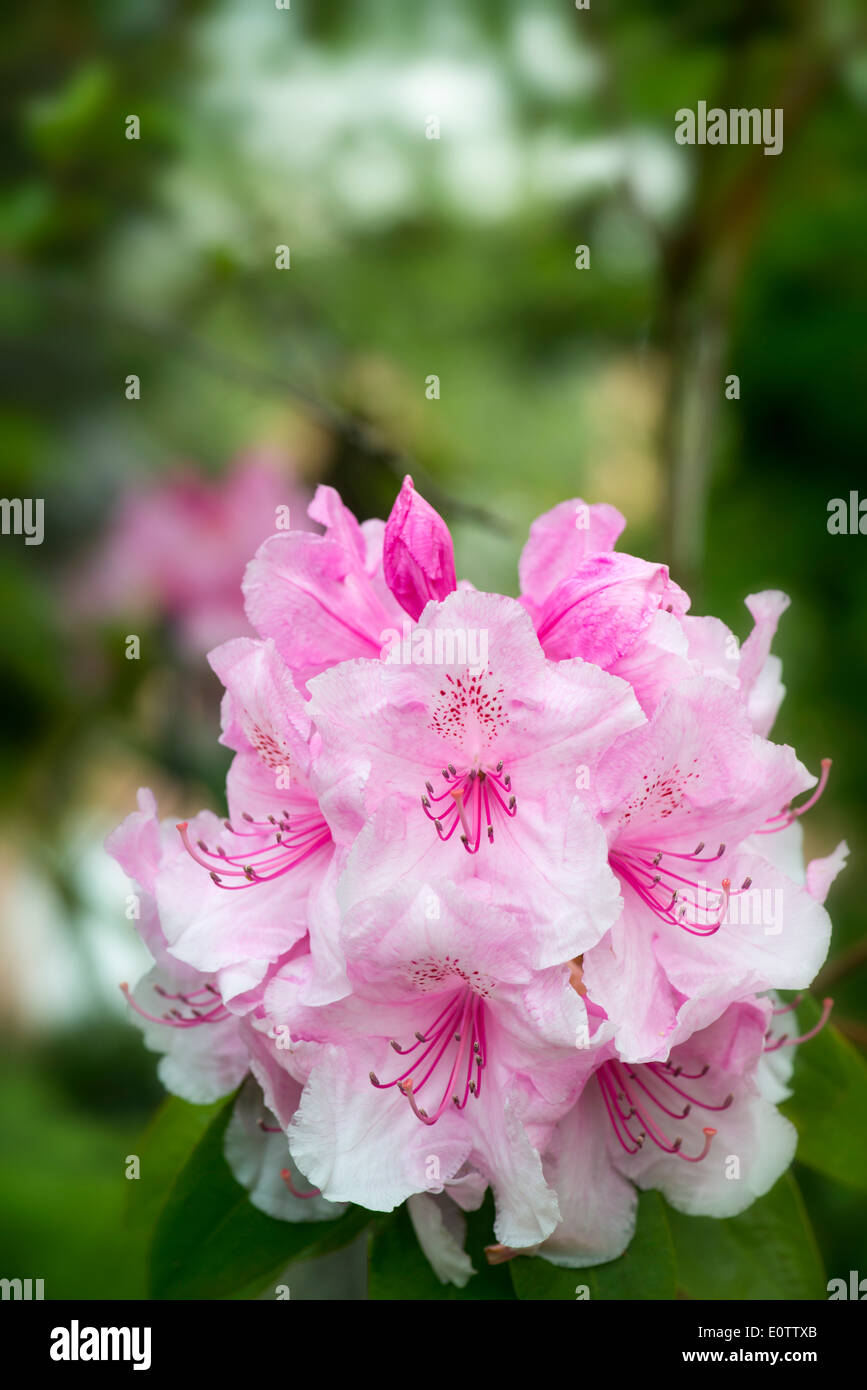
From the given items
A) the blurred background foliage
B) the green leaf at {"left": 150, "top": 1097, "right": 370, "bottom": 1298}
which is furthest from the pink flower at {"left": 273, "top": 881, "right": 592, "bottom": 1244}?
the blurred background foliage

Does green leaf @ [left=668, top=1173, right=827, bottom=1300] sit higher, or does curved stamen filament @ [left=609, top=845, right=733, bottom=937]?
curved stamen filament @ [left=609, top=845, right=733, bottom=937]

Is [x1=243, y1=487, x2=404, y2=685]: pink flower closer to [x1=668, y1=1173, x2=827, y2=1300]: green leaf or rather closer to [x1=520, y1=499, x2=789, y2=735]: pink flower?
[x1=520, y1=499, x2=789, y2=735]: pink flower

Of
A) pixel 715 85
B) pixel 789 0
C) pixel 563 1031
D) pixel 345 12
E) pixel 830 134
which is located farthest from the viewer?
pixel 345 12

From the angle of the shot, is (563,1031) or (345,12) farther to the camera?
(345,12)

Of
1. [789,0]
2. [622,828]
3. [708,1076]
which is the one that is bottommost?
[708,1076]

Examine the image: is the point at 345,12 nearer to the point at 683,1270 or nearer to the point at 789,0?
the point at 789,0

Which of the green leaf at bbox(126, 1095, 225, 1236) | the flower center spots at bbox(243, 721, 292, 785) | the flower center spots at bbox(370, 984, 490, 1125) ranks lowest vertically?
the green leaf at bbox(126, 1095, 225, 1236)

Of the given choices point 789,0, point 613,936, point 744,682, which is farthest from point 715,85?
point 613,936

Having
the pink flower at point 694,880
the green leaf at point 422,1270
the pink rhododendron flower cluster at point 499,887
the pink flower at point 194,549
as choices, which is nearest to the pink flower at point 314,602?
the pink rhododendron flower cluster at point 499,887
